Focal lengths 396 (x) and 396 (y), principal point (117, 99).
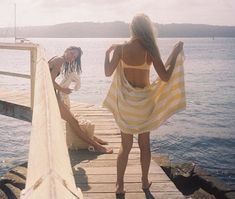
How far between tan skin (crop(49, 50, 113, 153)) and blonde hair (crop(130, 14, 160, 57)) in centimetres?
227

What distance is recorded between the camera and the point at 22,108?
9.11m

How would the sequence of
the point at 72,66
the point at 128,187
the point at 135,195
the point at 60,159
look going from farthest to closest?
the point at 72,66 < the point at 128,187 < the point at 135,195 < the point at 60,159

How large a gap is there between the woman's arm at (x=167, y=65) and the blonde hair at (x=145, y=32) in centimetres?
8

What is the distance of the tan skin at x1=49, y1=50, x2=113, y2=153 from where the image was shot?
603 cm

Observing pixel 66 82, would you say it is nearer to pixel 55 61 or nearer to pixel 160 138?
pixel 55 61

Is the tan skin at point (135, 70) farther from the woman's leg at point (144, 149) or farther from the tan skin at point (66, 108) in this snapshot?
the tan skin at point (66, 108)

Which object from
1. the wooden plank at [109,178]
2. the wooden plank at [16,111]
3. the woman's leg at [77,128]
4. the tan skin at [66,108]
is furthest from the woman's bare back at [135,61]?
the wooden plank at [16,111]

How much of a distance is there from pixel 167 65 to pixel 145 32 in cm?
58

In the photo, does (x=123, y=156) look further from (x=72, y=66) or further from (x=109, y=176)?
(x=72, y=66)

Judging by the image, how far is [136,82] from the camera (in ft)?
14.1

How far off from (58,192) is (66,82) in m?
5.62

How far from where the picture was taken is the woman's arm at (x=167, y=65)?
160 inches

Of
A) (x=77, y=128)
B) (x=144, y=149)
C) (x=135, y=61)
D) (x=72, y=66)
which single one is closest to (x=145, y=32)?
(x=135, y=61)

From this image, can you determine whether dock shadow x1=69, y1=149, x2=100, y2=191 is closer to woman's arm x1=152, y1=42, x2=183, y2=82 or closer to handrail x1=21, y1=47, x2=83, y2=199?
woman's arm x1=152, y1=42, x2=183, y2=82
